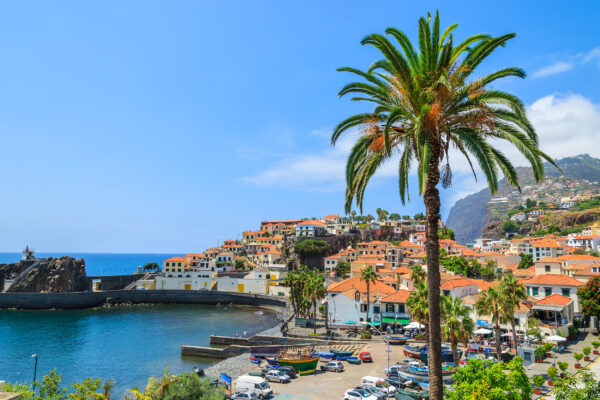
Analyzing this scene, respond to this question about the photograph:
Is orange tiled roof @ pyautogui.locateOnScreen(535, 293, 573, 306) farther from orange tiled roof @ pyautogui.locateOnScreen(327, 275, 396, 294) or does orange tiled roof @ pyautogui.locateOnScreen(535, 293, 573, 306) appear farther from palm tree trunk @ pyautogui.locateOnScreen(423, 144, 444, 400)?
palm tree trunk @ pyautogui.locateOnScreen(423, 144, 444, 400)

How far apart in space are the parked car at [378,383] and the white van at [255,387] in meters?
7.92

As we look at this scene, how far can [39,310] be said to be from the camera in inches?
3814

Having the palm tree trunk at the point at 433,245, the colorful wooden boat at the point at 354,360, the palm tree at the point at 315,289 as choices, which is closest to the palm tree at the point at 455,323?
the colorful wooden boat at the point at 354,360

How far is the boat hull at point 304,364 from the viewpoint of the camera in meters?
37.6

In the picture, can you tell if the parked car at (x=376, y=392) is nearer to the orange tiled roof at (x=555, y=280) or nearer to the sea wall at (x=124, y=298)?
the orange tiled roof at (x=555, y=280)

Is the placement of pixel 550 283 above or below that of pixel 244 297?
above

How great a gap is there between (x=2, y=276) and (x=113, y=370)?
8926 centimetres

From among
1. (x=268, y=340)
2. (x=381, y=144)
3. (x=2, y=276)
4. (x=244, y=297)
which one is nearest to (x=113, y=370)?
(x=268, y=340)

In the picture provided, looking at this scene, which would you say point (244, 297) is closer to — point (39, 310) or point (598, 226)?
point (39, 310)

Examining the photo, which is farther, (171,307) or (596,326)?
(171,307)

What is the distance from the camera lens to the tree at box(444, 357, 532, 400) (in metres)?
14.5

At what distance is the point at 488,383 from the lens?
15141 mm

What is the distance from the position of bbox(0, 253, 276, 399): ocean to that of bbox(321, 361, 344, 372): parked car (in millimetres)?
18452

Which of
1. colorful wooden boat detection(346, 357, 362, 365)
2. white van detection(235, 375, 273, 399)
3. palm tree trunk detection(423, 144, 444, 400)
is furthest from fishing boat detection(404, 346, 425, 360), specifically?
palm tree trunk detection(423, 144, 444, 400)
